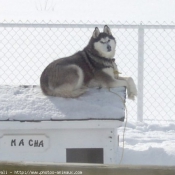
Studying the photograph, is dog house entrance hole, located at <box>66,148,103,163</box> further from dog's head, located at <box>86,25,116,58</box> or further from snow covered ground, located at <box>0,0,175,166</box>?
dog's head, located at <box>86,25,116,58</box>

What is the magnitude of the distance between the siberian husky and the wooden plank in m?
1.97

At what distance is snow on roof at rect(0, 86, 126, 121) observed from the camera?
137 inches

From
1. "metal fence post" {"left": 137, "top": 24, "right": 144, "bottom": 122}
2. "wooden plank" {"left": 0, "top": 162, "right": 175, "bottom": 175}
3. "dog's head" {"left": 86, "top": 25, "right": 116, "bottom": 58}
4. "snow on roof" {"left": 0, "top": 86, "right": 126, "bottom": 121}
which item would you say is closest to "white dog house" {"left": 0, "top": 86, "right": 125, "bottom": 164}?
"snow on roof" {"left": 0, "top": 86, "right": 126, "bottom": 121}

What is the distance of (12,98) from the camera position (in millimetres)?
3871

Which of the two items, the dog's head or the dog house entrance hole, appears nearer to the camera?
the dog house entrance hole

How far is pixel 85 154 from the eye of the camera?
137 inches

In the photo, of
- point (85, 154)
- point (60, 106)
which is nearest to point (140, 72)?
point (60, 106)

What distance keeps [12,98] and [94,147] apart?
77 centimetres

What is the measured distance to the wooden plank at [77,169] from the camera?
6.28ft

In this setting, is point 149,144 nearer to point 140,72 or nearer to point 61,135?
point 140,72
